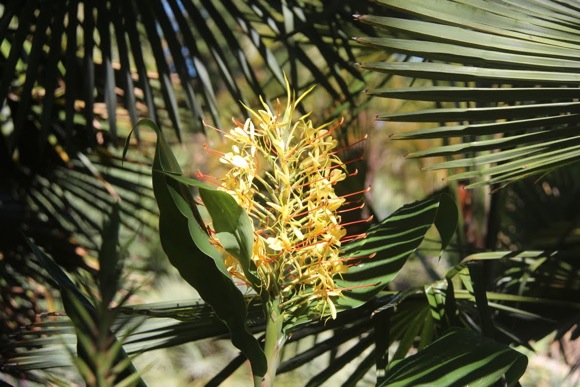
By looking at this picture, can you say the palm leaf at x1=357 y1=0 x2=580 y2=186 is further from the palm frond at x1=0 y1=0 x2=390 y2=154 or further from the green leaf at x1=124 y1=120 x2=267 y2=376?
the palm frond at x1=0 y1=0 x2=390 y2=154

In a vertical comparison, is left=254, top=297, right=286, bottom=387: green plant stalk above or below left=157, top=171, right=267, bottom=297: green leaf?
below

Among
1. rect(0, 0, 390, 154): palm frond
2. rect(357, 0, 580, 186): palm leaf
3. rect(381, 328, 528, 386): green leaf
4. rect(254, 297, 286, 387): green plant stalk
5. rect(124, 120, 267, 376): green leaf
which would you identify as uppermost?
rect(0, 0, 390, 154): palm frond

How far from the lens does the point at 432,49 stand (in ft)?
2.42

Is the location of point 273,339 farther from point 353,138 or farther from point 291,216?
point 353,138

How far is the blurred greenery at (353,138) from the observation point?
76 centimetres

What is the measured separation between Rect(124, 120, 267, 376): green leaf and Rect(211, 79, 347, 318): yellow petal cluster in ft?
0.18

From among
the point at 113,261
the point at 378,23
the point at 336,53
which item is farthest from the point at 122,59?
the point at 113,261

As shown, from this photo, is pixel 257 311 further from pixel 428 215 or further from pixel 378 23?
pixel 378 23

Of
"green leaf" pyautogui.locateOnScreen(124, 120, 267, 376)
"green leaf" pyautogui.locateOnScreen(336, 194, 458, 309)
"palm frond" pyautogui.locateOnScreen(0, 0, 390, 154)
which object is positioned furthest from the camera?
"palm frond" pyautogui.locateOnScreen(0, 0, 390, 154)

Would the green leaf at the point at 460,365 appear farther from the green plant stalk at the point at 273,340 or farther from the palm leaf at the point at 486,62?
the palm leaf at the point at 486,62

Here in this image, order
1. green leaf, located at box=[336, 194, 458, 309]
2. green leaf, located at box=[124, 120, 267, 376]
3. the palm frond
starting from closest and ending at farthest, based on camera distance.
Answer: green leaf, located at box=[124, 120, 267, 376]
green leaf, located at box=[336, 194, 458, 309]
the palm frond

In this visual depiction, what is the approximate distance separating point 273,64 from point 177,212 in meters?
0.98

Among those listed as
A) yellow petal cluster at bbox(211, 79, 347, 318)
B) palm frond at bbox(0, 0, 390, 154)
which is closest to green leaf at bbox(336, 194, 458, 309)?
yellow petal cluster at bbox(211, 79, 347, 318)

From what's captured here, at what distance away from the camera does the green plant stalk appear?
2.00 feet
